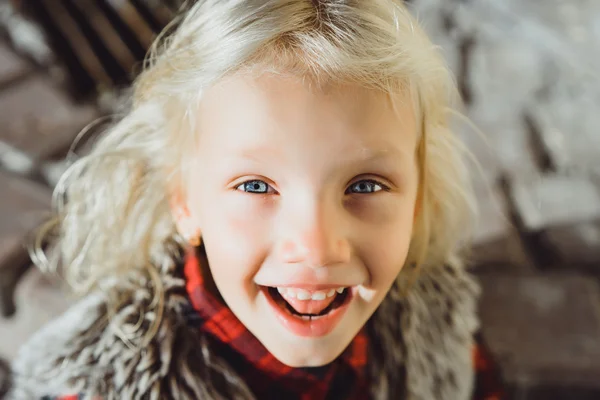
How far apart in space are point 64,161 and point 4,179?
12 cm

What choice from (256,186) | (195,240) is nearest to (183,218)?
(195,240)

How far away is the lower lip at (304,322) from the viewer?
2.03 feet

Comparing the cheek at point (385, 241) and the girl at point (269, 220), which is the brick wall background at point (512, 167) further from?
the cheek at point (385, 241)

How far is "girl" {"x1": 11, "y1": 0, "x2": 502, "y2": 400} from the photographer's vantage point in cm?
56

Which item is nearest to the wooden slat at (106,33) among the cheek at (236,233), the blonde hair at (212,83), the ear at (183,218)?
the blonde hair at (212,83)

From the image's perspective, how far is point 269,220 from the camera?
580mm

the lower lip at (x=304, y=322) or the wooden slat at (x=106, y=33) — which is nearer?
the lower lip at (x=304, y=322)

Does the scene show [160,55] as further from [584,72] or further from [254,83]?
[584,72]

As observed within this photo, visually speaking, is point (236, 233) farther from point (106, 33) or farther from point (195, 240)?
point (106, 33)

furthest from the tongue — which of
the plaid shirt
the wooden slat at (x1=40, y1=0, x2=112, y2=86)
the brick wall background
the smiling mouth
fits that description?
the wooden slat at (x1=40, y1=0, x2=112, y2=86)

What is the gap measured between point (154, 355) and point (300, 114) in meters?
0.32

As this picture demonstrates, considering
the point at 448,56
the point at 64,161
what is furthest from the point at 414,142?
the point at 448,56

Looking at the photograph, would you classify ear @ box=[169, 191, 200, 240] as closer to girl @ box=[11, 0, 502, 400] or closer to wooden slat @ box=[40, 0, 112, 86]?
girl @ box=[11, 0, 502, 400]

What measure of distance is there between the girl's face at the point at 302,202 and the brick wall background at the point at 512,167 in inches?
14.6
